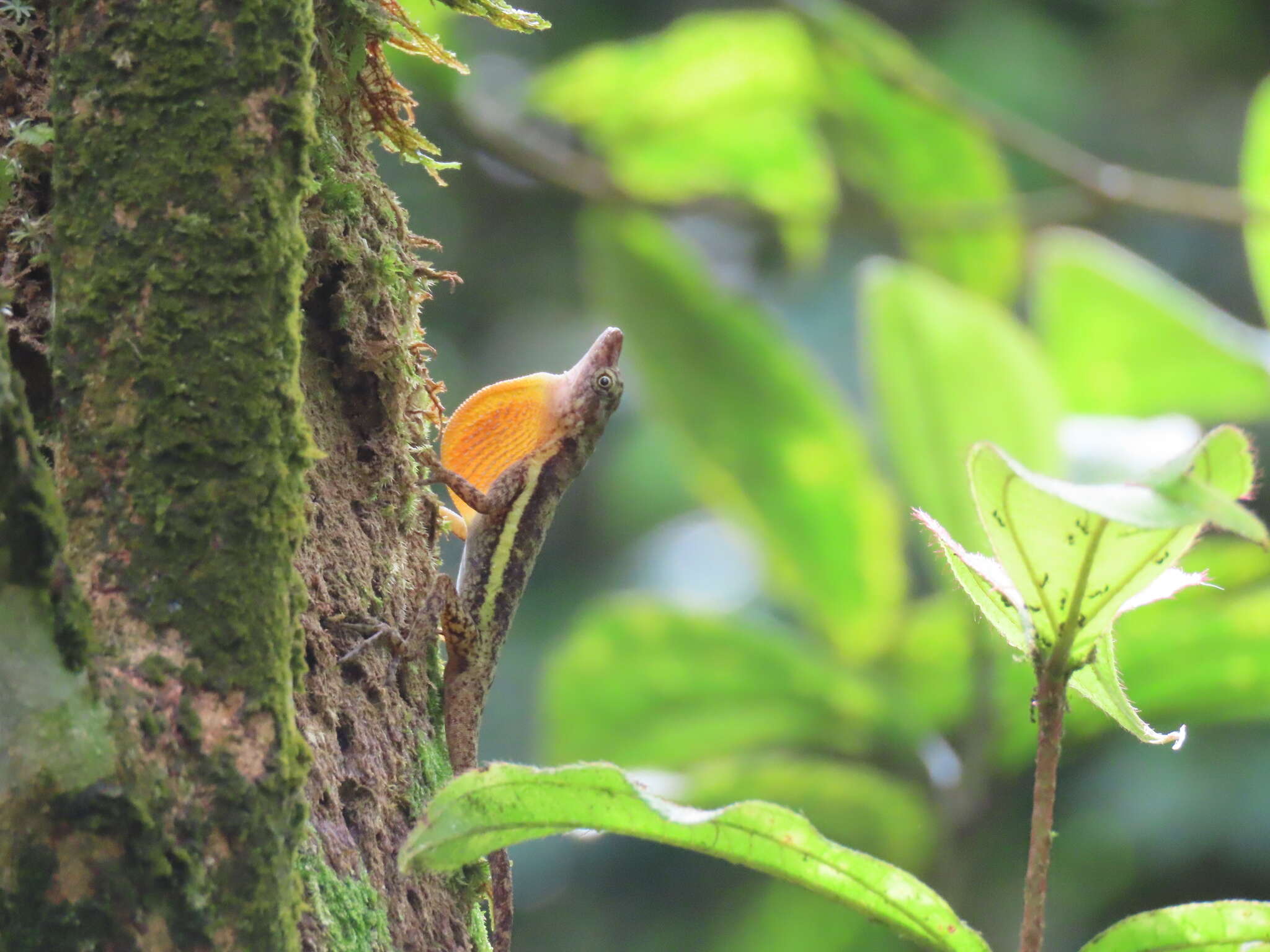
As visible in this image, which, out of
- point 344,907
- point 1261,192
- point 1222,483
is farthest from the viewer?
point 1261,192

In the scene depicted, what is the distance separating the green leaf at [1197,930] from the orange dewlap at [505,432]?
1927 millimetres

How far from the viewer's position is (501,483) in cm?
302

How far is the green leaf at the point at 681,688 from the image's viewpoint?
181 inches

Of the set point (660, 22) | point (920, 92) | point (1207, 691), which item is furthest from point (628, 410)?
point (1207, 691)

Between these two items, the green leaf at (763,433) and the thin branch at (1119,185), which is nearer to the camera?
the thin branch at (1119,185)

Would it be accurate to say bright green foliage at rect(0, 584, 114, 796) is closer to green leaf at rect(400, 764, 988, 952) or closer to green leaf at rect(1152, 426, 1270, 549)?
green leaf at rect(400, 764, 988, 952)

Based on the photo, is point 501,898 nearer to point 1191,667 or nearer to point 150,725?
point 150,725

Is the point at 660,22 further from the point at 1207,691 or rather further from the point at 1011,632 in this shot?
the point at 1011,632

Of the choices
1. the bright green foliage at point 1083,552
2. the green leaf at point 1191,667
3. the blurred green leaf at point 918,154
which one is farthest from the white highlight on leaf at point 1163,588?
the blurred green leaf at point 918,154

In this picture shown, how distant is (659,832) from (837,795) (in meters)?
3.50

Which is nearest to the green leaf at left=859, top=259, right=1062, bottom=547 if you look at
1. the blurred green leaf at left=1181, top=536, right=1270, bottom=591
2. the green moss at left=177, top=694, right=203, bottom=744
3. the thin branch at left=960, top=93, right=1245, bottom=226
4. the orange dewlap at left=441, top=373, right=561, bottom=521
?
the thin branch at left=960, top=93, right=1245, bottom=226

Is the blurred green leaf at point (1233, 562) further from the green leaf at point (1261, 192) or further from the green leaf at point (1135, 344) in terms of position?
the green leaf at point (1261, 192)

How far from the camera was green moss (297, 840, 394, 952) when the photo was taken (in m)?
1.47

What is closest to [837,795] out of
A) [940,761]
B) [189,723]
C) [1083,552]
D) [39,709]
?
[940,761]
